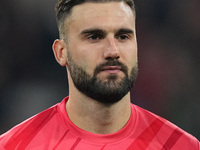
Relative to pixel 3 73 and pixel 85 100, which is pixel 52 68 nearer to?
pixel 3 73

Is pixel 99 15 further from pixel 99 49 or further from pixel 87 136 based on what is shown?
pixel 87 136

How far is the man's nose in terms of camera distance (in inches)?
88.3

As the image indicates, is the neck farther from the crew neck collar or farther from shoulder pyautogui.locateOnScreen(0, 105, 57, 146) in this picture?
shoulder pyautogui.locateOnScreen(0, 105, 57, 146)

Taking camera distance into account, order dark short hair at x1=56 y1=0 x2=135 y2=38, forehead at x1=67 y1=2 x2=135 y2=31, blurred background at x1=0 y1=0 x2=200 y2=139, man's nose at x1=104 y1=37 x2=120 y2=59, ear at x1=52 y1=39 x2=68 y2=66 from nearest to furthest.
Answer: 1. man's nose at x1=104 y1=37 x2=120 y2=59
2. forehead at x1=67 y1=2 x2=135 y2=31
3. dark short hair at x1=56 y1=0 x2=135 y2=38
4. ear at x1=52 y1=39 x2=68 y2=66
5. blurred background at x1=0 y1=0 x2=200 y2=139

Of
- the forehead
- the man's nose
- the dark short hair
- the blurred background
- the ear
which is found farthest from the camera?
the blurred background

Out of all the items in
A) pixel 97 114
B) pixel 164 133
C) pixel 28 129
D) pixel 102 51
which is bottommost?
pixel 164 133

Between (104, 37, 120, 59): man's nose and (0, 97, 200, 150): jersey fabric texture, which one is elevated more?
(104, 37, 120, 59): man's nose

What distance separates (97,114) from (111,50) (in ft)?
1.62

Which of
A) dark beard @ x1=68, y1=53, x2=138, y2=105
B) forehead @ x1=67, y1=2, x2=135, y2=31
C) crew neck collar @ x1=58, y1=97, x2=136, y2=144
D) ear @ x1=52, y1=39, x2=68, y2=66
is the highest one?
forehead @ x1=67, y1=2, x2=135, y2=31

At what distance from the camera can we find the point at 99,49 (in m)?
2.30

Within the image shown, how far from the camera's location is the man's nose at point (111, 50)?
224 cm

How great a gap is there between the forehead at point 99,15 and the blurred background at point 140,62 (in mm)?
2032

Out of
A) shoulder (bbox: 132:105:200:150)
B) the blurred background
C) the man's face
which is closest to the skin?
the man's face

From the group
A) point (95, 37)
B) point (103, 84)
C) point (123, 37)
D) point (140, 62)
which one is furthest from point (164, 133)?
point (140, 62)
